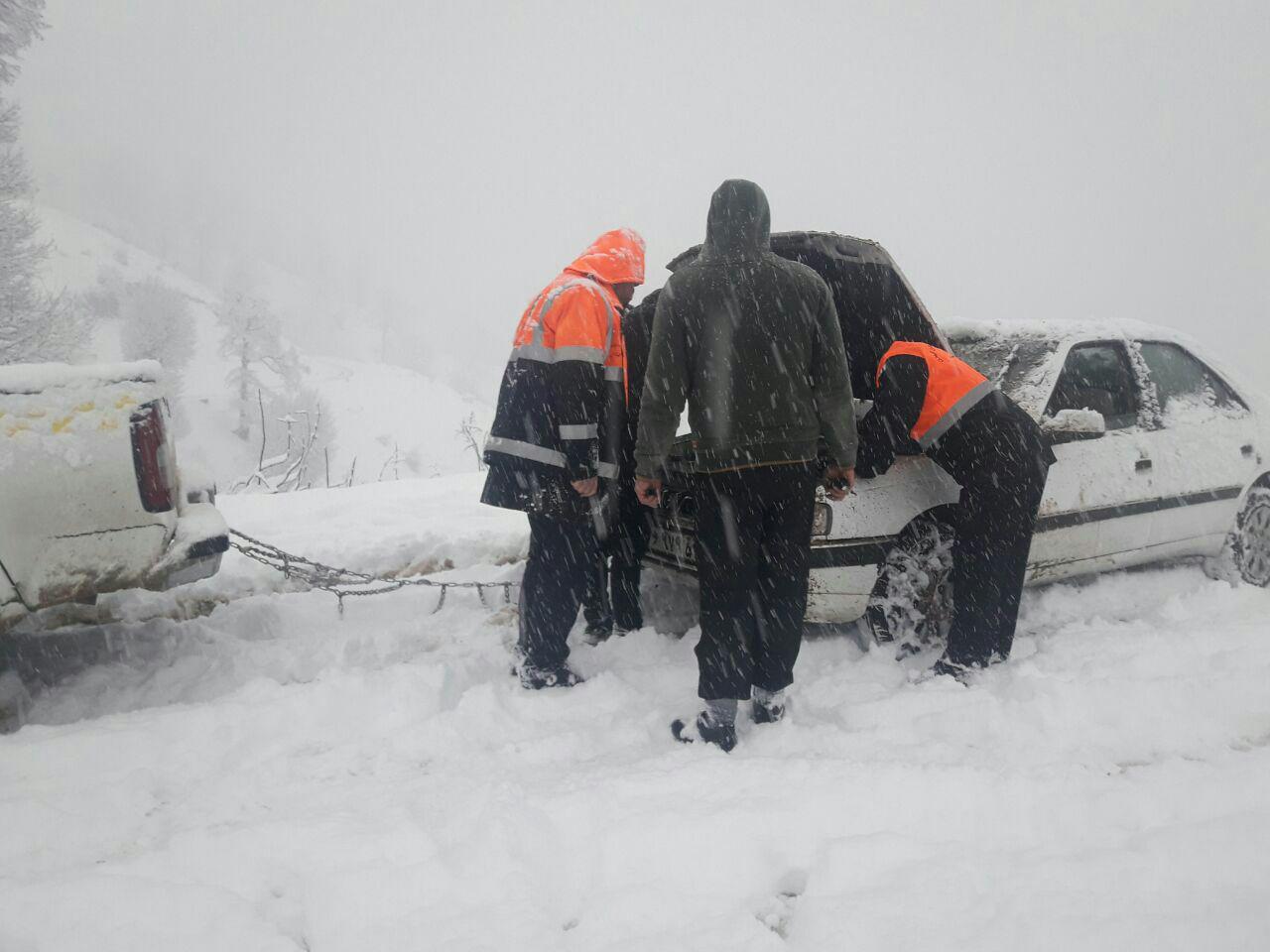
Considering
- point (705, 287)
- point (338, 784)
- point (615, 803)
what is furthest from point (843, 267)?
point (338, 784)

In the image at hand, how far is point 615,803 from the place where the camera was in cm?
207

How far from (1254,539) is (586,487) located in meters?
4.17

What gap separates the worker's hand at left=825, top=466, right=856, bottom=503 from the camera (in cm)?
271

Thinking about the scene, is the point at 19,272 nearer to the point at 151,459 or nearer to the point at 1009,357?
the point at 151,459

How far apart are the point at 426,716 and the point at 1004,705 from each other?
2.20m

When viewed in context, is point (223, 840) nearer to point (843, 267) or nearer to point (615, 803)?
Result: point (615, 803)

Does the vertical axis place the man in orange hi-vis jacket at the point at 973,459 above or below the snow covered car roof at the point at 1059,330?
below

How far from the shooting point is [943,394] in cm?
293

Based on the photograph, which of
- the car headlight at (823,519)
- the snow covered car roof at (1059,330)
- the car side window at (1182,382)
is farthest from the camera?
the car side window at (1182,382)

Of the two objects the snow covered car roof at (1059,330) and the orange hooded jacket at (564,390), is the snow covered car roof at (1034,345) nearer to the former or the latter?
the snow covered car roof at (1059,330)

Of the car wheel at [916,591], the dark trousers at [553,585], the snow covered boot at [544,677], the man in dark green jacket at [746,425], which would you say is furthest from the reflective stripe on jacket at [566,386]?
the car wheel at [916,591]

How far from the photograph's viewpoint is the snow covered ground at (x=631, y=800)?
1.58m

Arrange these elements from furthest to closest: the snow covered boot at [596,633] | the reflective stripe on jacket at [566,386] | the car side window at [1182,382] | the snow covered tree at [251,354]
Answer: the snow covered tree at [251,354] → the car side window at [1182,382] → the snow covered boot at [596,633] → the reflective stripe on jacket at [566,386]

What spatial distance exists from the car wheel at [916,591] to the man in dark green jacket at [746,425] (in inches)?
31.0
